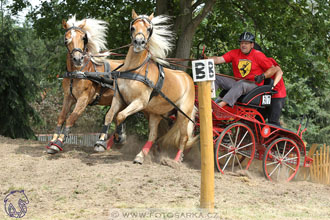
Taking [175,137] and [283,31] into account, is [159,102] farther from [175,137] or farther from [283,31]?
[283,31]

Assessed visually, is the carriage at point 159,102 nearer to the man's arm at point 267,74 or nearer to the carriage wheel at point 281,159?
the carriage wheel at point 281,159

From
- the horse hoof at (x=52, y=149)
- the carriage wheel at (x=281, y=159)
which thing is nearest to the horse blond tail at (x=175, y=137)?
the carriage wheel at (x=281, y=159)

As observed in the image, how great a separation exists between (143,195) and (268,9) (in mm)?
8038

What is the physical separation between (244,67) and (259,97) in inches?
24.4

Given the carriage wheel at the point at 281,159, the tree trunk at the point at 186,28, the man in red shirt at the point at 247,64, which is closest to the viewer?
the man in red shirt at the point at 247,64

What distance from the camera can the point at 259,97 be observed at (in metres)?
7.75

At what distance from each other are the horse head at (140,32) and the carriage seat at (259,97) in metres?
1.93

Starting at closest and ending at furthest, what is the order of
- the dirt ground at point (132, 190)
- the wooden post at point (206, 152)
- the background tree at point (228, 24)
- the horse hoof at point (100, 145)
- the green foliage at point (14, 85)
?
the wooden post at point (206, 152), the dirt ground at point (132, 190), the horse hoof at point (100, 145), the background tree at point (228, 24), the green foliage at point (14, 85)

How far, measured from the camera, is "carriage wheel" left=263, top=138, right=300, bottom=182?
8055 mm

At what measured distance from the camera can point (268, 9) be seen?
11977mm

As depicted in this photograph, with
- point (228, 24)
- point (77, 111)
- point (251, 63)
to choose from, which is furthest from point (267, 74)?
point (228, 24)

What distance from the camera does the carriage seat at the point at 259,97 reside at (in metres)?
7.61

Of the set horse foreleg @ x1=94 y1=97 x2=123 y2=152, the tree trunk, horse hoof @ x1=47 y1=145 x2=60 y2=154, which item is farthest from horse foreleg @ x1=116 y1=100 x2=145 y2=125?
the tree trunk

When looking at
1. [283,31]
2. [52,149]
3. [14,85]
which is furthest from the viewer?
[14,85]
